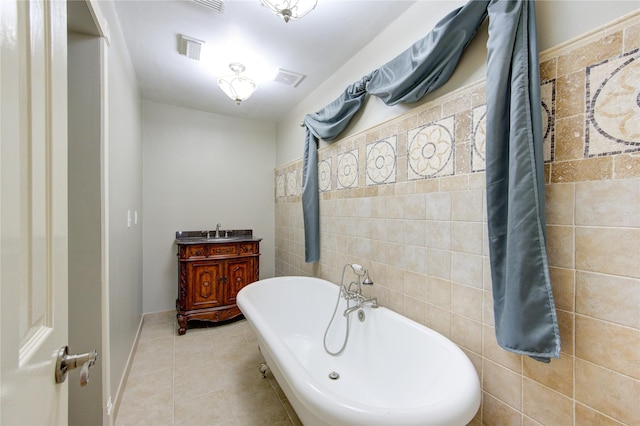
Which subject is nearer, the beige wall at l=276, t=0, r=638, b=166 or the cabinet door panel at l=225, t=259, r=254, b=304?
the beige wall at l=276, t=0, r=638, b=166

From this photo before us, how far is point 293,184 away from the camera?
3.25 metres

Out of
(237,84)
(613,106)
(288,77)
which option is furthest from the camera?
(288,77)

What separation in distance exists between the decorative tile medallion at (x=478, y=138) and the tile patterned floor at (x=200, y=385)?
5.89 feet

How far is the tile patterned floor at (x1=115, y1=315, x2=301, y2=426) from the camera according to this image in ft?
5.32

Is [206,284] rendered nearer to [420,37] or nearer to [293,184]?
[293,184]

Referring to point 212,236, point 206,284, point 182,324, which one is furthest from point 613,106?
point 212,236

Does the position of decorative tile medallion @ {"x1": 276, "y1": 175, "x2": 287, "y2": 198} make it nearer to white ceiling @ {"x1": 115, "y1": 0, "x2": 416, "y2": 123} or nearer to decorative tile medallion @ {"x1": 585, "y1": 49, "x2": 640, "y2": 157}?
white ceiling @ {"x1": 115, "y1": 0, "x2": 416, "y2": 123}

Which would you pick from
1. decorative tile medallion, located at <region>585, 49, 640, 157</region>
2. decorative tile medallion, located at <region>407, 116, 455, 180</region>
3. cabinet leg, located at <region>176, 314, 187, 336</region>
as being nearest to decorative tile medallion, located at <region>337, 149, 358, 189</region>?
decorative tile medallion, located at <region>407, 116, 455, 180</region>

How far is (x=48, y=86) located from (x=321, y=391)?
1.14 m

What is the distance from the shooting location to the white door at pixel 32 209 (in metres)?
0.38

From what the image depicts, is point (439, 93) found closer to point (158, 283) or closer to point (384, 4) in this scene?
point (384, 4)

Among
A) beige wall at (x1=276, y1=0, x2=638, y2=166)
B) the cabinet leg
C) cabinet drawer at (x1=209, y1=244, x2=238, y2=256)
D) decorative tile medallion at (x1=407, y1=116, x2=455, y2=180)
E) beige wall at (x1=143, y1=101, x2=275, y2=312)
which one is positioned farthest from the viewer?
beige wall at (x1=143, y1=101, x2=275, y2=312)

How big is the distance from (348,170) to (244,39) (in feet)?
4.18

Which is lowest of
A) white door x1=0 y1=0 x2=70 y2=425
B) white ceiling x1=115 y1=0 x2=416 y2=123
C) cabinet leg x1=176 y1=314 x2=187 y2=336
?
cabinet leg x1=176 y1=314 x2=187 y2=336
